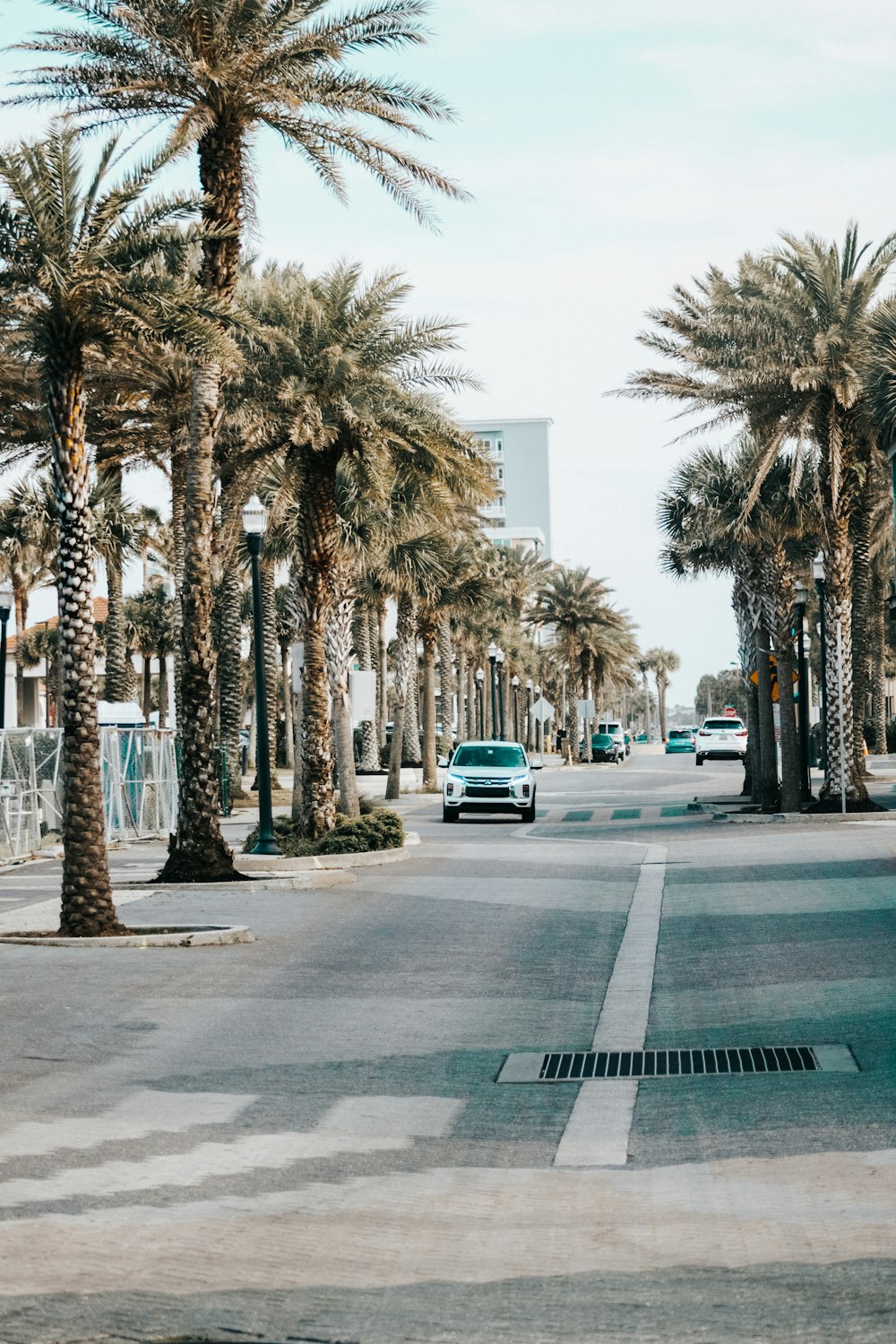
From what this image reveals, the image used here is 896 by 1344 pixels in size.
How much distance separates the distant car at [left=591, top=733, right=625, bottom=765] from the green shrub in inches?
2211

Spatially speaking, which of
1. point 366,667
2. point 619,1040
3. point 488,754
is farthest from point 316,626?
point 366,667

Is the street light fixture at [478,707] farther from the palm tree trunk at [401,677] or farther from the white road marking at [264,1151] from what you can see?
the white road marking at [264,1151]

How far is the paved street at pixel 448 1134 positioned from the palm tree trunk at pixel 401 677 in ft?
81.5

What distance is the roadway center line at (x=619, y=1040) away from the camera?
805 cm

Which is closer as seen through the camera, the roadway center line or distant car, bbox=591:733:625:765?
the roadway center line

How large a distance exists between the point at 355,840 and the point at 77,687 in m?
9.27

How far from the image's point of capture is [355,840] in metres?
25.0

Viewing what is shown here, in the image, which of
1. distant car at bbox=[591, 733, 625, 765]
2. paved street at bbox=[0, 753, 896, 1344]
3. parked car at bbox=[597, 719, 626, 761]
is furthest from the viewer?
parked car at bbox=[597, 719, 626, 761]

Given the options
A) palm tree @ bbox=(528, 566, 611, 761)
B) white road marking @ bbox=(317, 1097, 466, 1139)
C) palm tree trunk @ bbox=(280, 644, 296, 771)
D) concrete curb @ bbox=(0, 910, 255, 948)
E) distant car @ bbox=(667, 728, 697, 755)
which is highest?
palm tree @ bbox=(528, 566, 611, 761)

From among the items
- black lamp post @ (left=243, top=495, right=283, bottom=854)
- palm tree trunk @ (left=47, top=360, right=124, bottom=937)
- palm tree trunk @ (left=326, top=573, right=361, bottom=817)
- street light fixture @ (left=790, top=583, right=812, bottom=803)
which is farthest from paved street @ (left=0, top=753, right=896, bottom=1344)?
street light fixture @ (left=790, top=583, right=812, bottom=803)

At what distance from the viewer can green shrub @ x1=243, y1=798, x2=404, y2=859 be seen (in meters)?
25.0

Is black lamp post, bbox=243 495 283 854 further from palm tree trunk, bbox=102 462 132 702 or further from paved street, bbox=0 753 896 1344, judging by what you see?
palm tree trunk, bbox=102 462 132 702

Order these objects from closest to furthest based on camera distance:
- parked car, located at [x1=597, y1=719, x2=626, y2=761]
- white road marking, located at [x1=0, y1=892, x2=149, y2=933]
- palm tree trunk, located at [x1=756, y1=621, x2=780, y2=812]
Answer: white road marking, located at [x1=0, y1=892, x2=149, y2=933], palm tree trunk, located at [x1=756, y1=621, x2=780, y2=812], parked car, located at [x1=597, y1=719, x2=626, y2=761]

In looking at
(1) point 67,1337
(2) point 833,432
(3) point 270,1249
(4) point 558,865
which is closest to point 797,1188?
(3) point 270,1249
